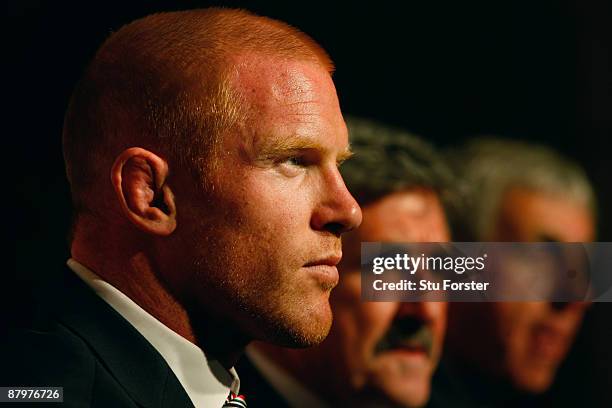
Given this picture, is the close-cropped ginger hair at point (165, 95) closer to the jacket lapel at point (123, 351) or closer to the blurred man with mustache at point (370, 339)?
the jacket lapel at point (123, 351)

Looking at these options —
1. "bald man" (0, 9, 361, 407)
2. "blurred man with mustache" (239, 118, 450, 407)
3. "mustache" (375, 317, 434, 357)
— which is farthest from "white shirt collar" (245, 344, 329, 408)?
"bald man" (0, 9, 361, 407)

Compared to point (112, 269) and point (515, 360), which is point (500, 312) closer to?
point (515, 360)

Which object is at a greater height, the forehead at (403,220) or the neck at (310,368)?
the forehead at (403,220)

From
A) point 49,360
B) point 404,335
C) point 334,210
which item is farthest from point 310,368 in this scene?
point 49,360

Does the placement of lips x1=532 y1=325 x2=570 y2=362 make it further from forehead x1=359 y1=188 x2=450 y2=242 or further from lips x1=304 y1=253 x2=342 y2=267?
lips x1=304 y1=253 x2=342 y2=267

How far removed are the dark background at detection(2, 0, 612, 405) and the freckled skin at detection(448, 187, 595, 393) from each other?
7cm

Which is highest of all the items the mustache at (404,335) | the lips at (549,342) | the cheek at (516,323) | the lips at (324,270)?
the lips at (324,270)

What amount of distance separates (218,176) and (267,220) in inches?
3.8

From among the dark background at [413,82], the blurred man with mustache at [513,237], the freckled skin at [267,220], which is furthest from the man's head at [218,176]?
the blurred man with mustache at [513,237]

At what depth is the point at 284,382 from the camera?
1.93 metres

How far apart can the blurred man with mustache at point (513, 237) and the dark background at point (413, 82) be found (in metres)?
0.05

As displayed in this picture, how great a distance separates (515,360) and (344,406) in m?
0.49

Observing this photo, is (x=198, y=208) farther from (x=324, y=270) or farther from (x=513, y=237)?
(x=513, y=237)

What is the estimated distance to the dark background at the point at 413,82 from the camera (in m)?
1.86
